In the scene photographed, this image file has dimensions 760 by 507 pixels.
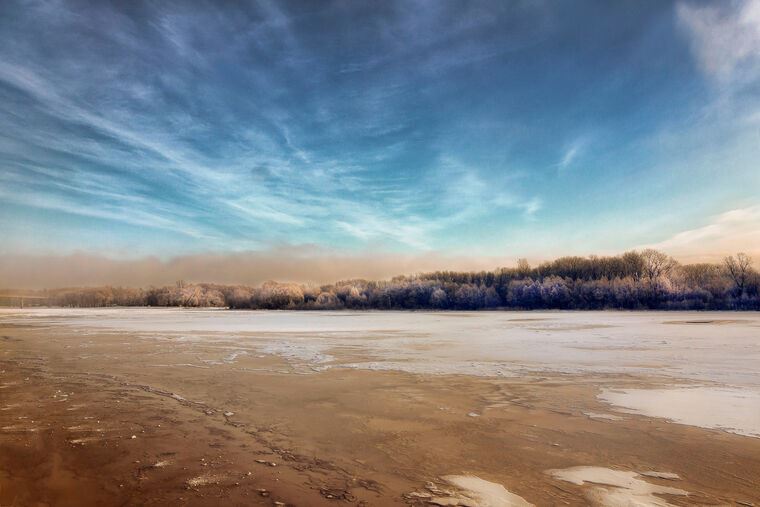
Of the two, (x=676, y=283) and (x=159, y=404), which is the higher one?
(x=676, y=283)

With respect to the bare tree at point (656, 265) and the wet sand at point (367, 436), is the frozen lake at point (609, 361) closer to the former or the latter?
the wet sand at point (367, 436)

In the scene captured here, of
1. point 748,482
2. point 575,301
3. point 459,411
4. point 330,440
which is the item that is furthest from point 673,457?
point 575,301

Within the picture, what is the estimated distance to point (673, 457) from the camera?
5.02 metres

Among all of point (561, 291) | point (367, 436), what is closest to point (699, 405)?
point (367, 436)

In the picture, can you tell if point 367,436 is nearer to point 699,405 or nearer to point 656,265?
point 699,405

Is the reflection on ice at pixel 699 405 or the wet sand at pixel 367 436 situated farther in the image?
the reflection on ice at pixel 699 405

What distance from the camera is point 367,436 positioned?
6.02 meters

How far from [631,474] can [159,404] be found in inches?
282

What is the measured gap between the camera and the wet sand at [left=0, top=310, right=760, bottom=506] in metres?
4.28

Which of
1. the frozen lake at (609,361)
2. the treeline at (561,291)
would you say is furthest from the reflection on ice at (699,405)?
the treeline at (561,291)

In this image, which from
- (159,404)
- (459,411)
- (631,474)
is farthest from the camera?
(159,404)

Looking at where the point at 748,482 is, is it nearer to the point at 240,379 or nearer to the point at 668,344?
the point at 240,379

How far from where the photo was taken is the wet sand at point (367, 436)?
428cm

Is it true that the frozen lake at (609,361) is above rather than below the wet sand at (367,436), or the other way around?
above
